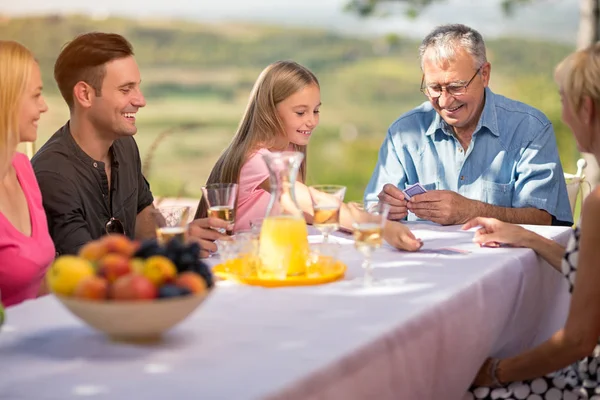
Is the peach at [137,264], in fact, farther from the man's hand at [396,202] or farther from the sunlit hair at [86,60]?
the man's hand at [396,202]

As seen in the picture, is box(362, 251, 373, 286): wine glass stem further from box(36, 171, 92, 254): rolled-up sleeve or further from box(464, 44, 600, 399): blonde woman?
box(36, 171, 92, 254): rolled-up sleeve

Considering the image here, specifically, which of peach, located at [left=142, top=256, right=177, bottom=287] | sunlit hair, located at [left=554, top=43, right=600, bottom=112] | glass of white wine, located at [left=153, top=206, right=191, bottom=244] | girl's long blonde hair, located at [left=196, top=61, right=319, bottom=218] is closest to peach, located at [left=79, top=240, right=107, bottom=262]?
peach, located at [left=142, top=256, right=177, bottom=287]

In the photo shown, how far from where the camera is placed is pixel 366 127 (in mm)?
10797

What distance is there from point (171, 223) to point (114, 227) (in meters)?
0.79

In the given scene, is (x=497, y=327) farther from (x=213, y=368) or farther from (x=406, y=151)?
(x=406, y=151)

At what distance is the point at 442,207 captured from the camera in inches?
126

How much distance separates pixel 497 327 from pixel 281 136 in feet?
4.23

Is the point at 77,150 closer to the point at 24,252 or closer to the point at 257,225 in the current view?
the point at 24,252

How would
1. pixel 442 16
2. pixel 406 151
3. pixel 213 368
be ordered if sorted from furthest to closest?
pixel 442 16 < pixel 406 151 < pixel 213 368

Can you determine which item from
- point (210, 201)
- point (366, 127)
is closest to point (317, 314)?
point (210, 201)

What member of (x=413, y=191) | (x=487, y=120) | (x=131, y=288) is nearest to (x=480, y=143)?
(x=487, y=120)

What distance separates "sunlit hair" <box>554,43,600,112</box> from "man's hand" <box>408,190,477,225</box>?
3.24 feet

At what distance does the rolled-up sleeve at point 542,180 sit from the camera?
351 centimetres

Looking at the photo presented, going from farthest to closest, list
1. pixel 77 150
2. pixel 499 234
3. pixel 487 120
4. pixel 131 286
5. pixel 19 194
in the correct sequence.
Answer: pixel 487 120 → pixel 77 150 → pixel 499 234 → pixel 19 194 → pixel 131 286
